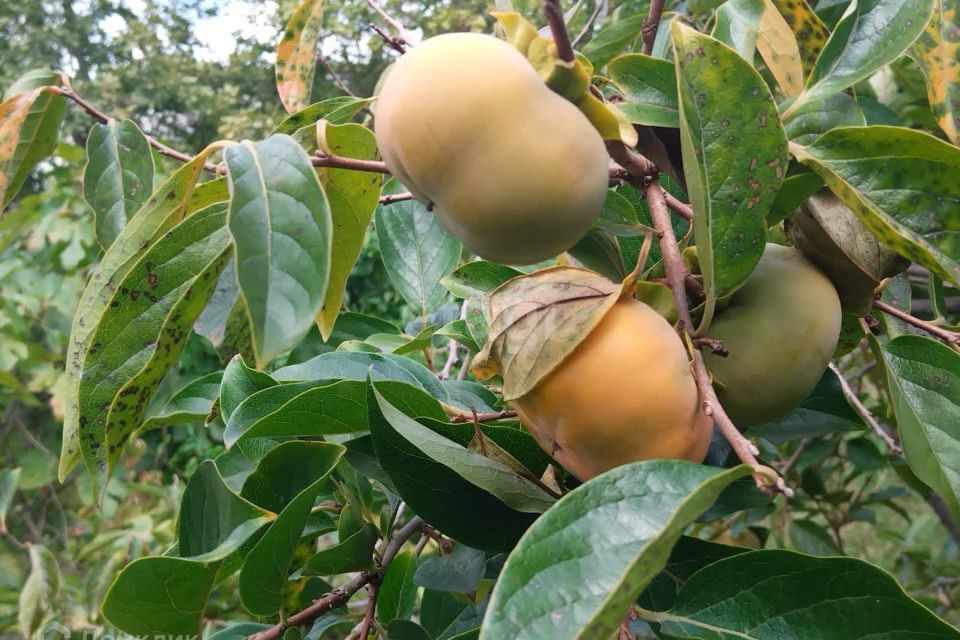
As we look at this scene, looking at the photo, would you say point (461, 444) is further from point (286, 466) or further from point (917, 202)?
point (917, 202)

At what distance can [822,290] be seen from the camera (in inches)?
20.8

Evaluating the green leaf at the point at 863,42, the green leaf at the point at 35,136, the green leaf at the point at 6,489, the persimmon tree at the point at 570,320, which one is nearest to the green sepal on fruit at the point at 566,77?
the persimmon tree at the point at 570,320

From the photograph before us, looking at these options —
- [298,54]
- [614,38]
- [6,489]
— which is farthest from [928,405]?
[6,489]

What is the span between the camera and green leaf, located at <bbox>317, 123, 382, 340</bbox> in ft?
1.95

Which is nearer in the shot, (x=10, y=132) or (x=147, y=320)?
(x=147, y=320)

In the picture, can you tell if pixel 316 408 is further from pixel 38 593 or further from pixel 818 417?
pixel 38 593

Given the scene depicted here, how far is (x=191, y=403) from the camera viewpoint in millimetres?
852

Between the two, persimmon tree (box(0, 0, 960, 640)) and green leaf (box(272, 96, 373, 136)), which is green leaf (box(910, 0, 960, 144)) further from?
green leaf (box(272, 96, 373, 136))

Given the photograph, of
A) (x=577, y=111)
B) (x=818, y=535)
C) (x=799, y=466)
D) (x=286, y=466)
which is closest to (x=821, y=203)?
(x=577, y=111)

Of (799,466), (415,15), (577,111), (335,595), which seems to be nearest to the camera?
(577,111)

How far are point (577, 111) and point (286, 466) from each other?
1.19 ft

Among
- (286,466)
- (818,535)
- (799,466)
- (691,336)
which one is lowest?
(818,535)

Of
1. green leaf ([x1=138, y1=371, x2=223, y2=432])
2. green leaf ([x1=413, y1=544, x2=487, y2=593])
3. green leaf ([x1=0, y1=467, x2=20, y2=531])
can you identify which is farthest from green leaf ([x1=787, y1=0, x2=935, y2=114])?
green leaf ([x1=0, y1=467, x2=20, y2=531])

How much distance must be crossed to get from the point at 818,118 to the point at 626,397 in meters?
0.29
